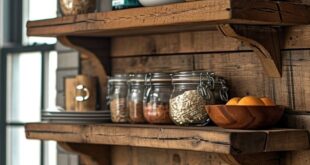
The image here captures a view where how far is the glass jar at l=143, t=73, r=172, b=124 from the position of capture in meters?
1.87

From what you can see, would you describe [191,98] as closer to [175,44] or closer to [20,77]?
[175,44]

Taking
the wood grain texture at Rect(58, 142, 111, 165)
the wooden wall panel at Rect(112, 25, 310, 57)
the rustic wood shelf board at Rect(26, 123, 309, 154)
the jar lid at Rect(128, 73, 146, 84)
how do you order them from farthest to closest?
the wood grain texture at Rect(58, 142, 111, 165)
the jar lid at Rect(128, 73, 146, 84)
the wooden wall panel at Rect(112, 25, 310, 57)
the rustic wood shelf board at Rect(26, 123, 309, 154)

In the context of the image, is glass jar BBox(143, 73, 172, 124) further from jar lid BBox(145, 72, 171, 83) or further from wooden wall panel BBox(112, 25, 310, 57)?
wooden wall panel BBox(112, 25, 310, 57)

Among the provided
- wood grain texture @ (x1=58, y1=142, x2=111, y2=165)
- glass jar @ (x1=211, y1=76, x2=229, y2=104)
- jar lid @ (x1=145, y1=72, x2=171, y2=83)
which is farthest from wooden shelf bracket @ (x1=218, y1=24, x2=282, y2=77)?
wood grain texture @ (x1=58, y1=142, x2=111, y2=165)

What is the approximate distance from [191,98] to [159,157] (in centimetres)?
36

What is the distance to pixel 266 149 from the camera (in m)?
1.60

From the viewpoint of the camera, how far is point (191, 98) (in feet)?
5.81

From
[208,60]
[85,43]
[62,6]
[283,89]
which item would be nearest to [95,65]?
[85,43]

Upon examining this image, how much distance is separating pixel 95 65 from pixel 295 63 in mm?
761

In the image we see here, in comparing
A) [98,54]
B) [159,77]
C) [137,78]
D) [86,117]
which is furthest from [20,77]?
[159,77]

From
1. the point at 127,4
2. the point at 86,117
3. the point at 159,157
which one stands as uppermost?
the point at 127,4

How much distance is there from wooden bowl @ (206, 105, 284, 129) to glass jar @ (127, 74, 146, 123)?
353 mm

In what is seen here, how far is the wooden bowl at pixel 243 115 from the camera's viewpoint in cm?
161

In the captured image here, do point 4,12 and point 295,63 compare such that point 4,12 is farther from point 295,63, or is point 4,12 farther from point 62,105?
point 295,63
